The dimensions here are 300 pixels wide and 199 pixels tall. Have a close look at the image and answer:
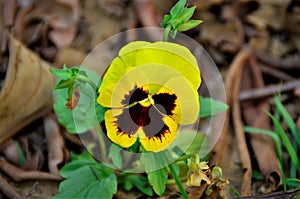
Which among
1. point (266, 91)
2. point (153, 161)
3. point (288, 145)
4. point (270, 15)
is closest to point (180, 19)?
point (153, 161)

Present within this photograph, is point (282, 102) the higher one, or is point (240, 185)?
point (282, 102)

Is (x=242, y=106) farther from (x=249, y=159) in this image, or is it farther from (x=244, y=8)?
→ (x=244, y=8)

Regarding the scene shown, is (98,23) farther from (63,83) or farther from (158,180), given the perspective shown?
(158,180)

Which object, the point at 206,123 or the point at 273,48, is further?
the point at 273,48

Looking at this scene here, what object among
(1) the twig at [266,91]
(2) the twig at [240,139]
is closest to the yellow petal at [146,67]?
(2) the twig at [240,139]

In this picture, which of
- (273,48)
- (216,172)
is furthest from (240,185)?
(273,48)

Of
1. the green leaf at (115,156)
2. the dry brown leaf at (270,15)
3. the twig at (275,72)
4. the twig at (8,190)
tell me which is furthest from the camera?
the dry brown leaf at (270,15)

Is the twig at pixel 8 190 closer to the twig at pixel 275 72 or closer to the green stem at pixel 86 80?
the green stem at pixel 86 80
